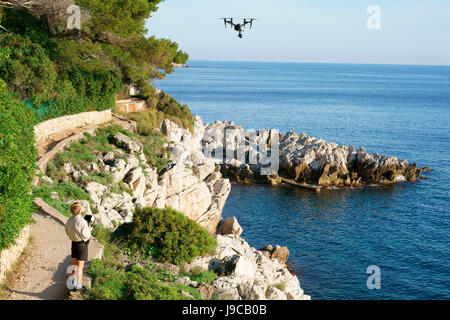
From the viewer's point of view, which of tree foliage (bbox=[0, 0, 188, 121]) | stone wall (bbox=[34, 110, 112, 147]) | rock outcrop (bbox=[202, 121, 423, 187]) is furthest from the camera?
rock outcrop (bbox=[202, 121, 423, 187])

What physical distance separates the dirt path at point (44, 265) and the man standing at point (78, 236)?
0.83 metres

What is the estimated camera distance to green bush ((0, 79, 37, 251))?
12.2 meters

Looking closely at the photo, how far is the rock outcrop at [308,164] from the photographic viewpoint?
57.2 meters

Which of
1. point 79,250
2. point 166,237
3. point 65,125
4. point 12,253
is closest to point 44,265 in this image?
point 12,253

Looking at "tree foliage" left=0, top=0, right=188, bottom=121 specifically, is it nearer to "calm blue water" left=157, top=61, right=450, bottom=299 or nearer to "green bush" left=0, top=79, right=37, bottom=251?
"green bush" left=0, top=79, right=37, bottom=251

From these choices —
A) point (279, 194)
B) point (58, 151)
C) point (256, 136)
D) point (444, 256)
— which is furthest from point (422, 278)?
point (256, 136)

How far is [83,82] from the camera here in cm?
3347

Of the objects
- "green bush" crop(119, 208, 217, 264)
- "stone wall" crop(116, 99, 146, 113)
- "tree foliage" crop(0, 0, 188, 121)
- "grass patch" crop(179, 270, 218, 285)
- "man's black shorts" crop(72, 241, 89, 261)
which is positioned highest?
"tree foliage" crop(0, 0, 188, 121)

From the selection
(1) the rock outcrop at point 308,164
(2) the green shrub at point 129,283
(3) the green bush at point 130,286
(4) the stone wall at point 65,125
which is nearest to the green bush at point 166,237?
(2) the green shrub at point 129,283

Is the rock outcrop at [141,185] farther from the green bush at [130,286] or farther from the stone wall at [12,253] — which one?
the green bush at [130,286]

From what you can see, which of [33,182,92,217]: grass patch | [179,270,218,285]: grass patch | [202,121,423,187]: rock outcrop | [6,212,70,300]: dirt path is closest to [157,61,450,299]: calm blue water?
[202,121,423,187]: rock outcrop

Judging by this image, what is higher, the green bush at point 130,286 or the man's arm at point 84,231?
the man's arm at point 84,231

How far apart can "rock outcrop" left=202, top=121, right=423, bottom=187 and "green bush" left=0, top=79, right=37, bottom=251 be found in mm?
41544
